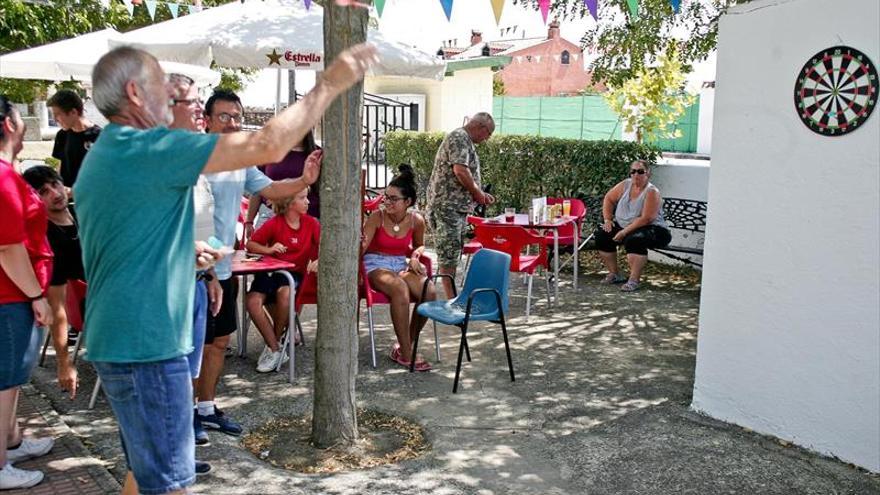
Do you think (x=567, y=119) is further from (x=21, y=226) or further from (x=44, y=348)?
(x=21, y=226)

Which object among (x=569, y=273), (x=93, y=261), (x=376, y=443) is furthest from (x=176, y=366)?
(x=569, y=273)

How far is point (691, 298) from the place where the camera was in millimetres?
8094

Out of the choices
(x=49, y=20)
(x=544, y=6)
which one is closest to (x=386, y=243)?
(x=544, y=6)

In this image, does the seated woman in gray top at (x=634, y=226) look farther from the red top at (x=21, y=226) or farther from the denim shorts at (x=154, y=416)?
the denim shorts at (x=154, y=416)

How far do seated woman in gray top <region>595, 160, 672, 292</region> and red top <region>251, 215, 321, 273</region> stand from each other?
12.6ft

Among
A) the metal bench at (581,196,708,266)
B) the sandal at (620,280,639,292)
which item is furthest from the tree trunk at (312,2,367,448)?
Result: the metal bench at (581,196,708,266)

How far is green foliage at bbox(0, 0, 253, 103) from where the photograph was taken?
10.9 meters

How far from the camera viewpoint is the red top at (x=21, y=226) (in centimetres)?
319

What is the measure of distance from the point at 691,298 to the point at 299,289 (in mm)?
4249

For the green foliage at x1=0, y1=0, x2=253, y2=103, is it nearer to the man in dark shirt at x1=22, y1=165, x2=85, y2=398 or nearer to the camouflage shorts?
the camouflage shorts

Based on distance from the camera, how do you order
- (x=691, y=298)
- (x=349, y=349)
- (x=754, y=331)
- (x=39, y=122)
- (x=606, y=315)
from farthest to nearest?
(x=39, y=122) < (x=691, y=298) < (x=606, y=315) < (x=754, y=331) < (x=349, y=349)

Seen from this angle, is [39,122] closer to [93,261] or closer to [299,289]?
[299,289]

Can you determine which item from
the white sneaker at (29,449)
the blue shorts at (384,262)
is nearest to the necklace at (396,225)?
the blue shorts at (384,262)

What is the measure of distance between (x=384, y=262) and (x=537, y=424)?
5.96ft
